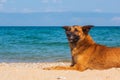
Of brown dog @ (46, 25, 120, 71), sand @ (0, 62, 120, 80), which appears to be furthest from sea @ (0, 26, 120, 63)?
sand @ (0, 62, 120, 80)

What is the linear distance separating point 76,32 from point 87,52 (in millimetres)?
741

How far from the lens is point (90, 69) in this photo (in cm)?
1169

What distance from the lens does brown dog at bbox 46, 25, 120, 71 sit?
1151cm

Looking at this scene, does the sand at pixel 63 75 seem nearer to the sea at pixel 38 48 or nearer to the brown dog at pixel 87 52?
the brown dog at pixel 87 52

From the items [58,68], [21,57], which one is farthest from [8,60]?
[58,68]

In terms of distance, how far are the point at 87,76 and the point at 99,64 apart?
5.20 ft

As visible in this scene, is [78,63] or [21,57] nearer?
[78,63]

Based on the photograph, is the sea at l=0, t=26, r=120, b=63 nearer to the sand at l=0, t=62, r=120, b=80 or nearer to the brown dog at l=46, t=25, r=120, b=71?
the brown dog at l=46, t=25, r=120, b=71

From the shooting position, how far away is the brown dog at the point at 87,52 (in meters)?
11.5

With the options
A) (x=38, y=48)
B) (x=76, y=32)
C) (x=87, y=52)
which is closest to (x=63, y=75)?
(x=76, y=32)

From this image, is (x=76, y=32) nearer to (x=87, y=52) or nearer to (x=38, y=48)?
(x=87, y=52)

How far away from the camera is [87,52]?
1178cm

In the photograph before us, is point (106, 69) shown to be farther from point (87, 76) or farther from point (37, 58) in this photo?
point (37, 58)

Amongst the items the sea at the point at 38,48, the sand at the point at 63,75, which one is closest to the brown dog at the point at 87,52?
the sand at the point at 63,75
